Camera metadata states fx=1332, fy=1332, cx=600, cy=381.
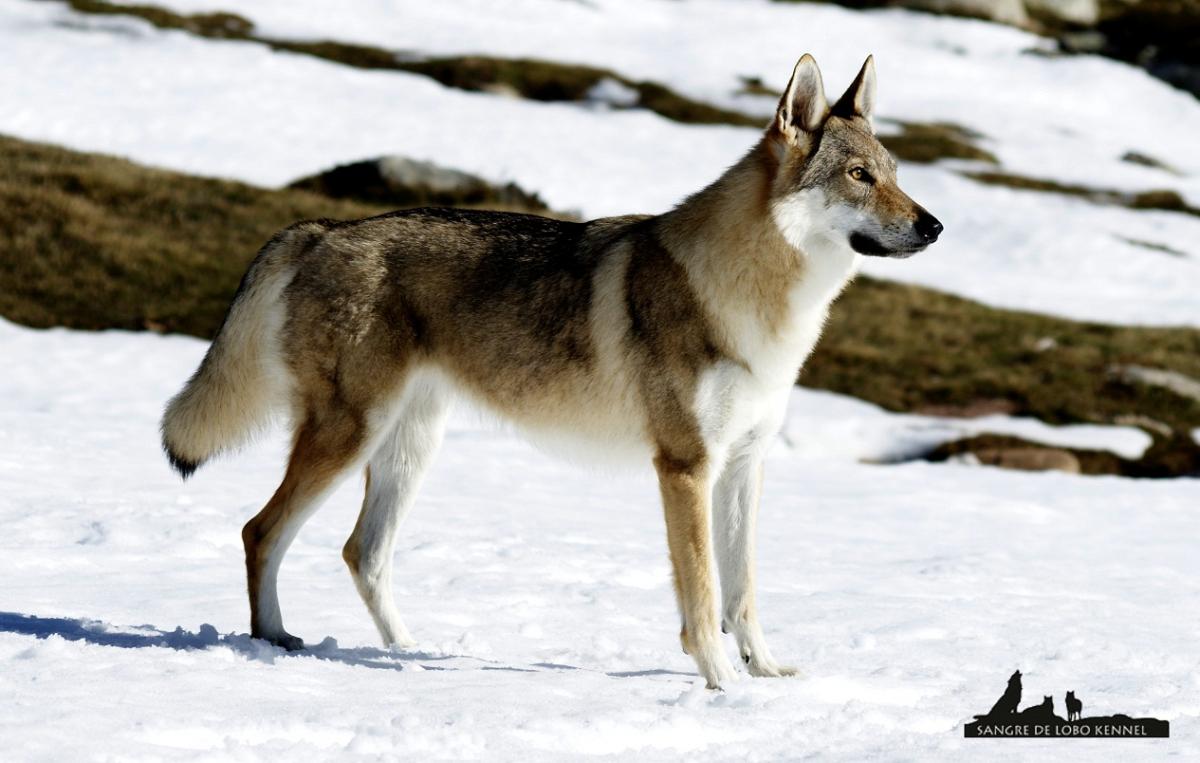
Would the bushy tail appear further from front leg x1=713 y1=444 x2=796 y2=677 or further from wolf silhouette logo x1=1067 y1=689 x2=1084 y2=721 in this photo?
→ wolf silhouette logo x1=1067 y1=689 x2=1084 y2=721

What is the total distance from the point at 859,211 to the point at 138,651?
4.00 meters

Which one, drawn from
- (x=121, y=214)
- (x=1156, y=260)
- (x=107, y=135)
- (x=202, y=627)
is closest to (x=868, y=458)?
(x=202, y=627)

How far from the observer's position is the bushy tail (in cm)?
717

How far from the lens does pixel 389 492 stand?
752 cm

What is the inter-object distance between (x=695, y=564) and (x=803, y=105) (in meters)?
2.38

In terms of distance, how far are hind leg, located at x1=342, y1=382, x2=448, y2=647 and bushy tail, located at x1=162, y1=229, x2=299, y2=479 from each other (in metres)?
0.70

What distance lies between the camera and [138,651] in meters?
6.14

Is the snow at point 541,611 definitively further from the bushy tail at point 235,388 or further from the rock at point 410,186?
the rock at point 410,186

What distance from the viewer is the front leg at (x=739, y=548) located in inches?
277

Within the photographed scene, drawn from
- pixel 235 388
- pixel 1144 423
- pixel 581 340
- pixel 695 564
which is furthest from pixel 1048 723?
pixel 1144 423

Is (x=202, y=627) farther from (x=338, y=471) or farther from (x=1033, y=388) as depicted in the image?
(x=1033, y=388)

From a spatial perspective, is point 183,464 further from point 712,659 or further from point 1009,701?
point 1009,701

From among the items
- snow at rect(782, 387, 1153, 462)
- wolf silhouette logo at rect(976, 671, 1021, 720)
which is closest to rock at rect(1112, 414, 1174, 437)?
snow at rect(782, 387, 1153, 462)

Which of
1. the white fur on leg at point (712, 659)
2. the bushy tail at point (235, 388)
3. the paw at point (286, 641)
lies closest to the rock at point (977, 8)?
the bushy tail at point (235, 388)
